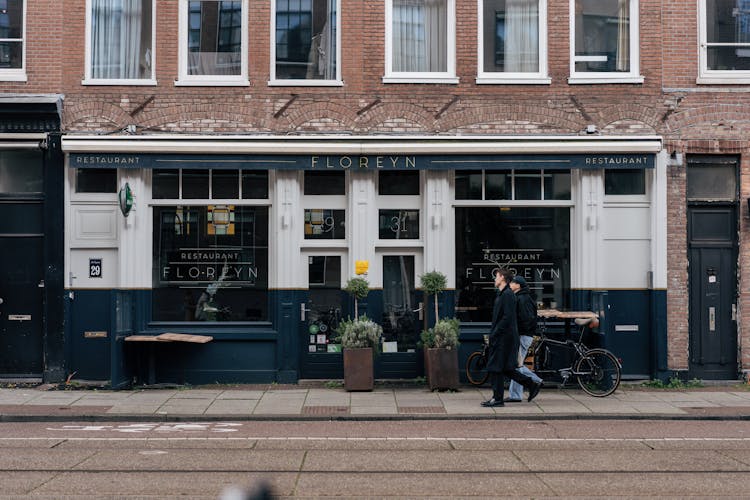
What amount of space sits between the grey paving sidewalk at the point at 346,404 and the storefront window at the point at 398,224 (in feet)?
9.11

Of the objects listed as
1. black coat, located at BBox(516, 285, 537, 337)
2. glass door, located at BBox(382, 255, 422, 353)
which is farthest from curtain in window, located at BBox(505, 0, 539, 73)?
black coat, located at BBox(516, 285, 537, 337)

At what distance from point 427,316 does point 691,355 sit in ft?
15.9

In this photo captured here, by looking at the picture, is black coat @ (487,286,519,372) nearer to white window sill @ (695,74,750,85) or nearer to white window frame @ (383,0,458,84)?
white window frame @ (383,0,458,84)

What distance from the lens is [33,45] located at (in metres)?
16.2

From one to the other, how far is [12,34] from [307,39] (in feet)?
17.6

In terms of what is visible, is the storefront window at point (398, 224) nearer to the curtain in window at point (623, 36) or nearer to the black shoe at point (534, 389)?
the black shoe at point (534, 389)

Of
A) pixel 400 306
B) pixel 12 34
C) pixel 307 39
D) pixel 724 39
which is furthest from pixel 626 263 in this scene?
pixel 12 34

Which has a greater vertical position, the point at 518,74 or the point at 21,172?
the point at 518,74

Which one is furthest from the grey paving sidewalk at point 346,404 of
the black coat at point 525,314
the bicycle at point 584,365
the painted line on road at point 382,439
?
the painted line on road at point 382,439

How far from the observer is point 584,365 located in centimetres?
1503

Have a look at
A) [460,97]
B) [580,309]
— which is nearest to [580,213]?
[580,309]

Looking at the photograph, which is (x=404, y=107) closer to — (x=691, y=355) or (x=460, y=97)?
(x=460, y=97)

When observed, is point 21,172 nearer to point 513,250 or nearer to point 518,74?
point 513,250

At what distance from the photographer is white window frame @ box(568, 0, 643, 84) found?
16344 millimetres
